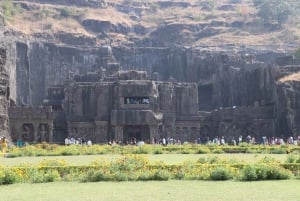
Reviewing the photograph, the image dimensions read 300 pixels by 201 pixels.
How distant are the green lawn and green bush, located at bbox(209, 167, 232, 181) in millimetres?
918

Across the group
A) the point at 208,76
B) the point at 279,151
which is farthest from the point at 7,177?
the point at 208,76

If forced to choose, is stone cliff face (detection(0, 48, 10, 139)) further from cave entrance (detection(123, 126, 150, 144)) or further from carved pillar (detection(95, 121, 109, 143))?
cave entrance (detection(123, 126, 150, 144))

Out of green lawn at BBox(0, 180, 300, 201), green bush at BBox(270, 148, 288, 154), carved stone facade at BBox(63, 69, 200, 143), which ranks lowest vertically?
green lawn at BBox(0, 180, 300, 201)

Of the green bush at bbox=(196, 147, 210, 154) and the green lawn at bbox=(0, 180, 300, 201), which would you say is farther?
the green bush at bbox=(196, 147, 210, 154)

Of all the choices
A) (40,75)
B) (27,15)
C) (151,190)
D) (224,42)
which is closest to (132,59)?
(40,75)

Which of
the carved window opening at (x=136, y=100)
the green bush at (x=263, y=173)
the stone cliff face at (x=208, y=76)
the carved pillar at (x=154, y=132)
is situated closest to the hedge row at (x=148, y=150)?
the green bush at (x=263, y=173)

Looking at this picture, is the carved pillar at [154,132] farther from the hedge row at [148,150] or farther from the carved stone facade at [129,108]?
the hedge row at [148,150]

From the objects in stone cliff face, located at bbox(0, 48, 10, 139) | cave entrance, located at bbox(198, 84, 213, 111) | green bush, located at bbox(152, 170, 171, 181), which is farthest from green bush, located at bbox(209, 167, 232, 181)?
cave entrance, located at bbox(198, 84, 213, 111)

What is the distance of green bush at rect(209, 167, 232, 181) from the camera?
864 inches

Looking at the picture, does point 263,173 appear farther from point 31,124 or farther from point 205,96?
point 205,96

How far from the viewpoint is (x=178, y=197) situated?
16.6 metres

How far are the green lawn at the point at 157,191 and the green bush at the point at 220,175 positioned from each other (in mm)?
918

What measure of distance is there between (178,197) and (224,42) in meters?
102

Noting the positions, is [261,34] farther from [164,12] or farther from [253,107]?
[253,107]
